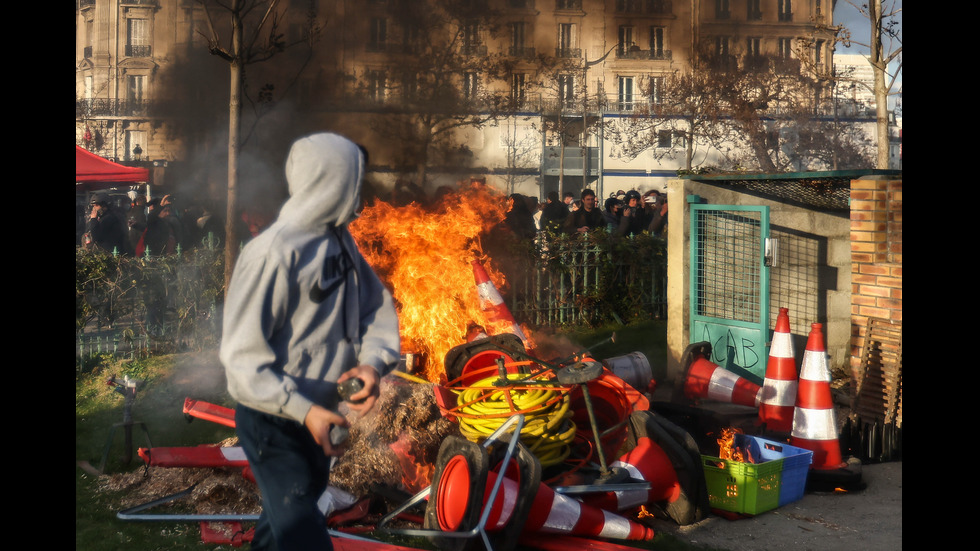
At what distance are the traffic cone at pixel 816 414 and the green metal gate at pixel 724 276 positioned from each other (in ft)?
8.30

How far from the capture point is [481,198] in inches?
394

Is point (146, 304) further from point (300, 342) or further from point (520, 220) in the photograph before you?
point (300, 342)

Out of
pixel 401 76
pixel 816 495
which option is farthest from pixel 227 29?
pixel 816 495

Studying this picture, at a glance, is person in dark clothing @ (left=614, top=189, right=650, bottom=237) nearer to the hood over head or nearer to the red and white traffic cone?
the red and white traffic cone

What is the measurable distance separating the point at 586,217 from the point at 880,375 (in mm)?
7248

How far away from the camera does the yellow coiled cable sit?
18.5 feet

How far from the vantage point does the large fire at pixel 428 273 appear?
8078mm

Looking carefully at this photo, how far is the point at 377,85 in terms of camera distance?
13.6 meters

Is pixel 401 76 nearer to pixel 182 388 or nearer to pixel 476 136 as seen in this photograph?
pixel 476 136

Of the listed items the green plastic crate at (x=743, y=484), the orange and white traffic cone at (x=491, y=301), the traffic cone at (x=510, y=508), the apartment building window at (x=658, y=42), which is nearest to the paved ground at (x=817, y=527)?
the green plastic crate at (x=743, y=484)

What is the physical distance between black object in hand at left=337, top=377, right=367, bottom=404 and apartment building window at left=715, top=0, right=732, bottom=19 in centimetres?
1287

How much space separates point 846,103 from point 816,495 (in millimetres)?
17339

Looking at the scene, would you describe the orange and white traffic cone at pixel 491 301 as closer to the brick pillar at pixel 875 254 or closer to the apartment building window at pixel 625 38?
the brick pillar at pixel 875 254

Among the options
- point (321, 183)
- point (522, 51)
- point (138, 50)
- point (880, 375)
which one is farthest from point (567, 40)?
point (321, 183)
